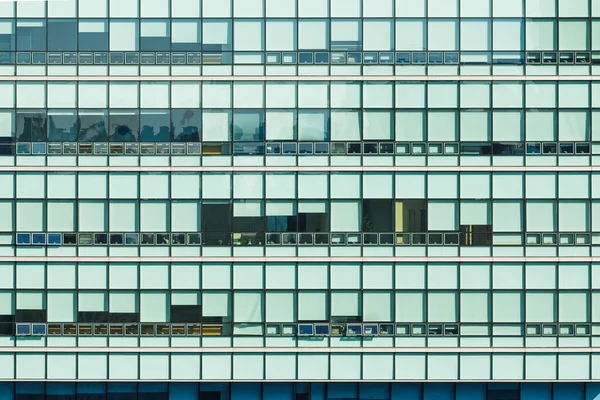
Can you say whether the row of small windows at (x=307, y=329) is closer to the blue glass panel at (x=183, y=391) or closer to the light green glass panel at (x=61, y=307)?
the light green glass panel at (x=61, y=307)

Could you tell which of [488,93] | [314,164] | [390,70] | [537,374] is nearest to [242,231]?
[314,164]

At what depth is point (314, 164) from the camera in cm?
2192

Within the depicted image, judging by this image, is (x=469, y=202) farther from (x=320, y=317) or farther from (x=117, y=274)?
(x=117, y=274)

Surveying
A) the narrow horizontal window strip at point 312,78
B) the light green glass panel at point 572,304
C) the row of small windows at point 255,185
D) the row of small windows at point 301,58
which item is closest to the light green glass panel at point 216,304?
the row of small windows at point 255,185

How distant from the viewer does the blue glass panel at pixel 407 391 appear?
22516 millimetres

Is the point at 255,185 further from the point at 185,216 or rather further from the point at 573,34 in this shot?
the point at 573,34

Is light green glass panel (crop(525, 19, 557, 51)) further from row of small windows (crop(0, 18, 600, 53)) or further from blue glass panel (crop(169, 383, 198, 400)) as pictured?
blue glass panel (crop(169, 383, 198, 400))

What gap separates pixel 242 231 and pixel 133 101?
6.03 meters

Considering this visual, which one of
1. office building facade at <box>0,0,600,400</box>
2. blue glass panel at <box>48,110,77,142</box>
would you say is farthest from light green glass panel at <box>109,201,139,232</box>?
blue glass panel at <box>48,110,77,142</box>

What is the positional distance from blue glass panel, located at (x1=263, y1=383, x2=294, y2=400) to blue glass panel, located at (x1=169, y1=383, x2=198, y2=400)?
257 cm

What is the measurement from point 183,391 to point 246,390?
7.57 feet

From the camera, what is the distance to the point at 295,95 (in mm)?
22047

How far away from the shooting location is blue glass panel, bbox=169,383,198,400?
2262cm

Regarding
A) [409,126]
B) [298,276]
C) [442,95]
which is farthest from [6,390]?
[442,95]
